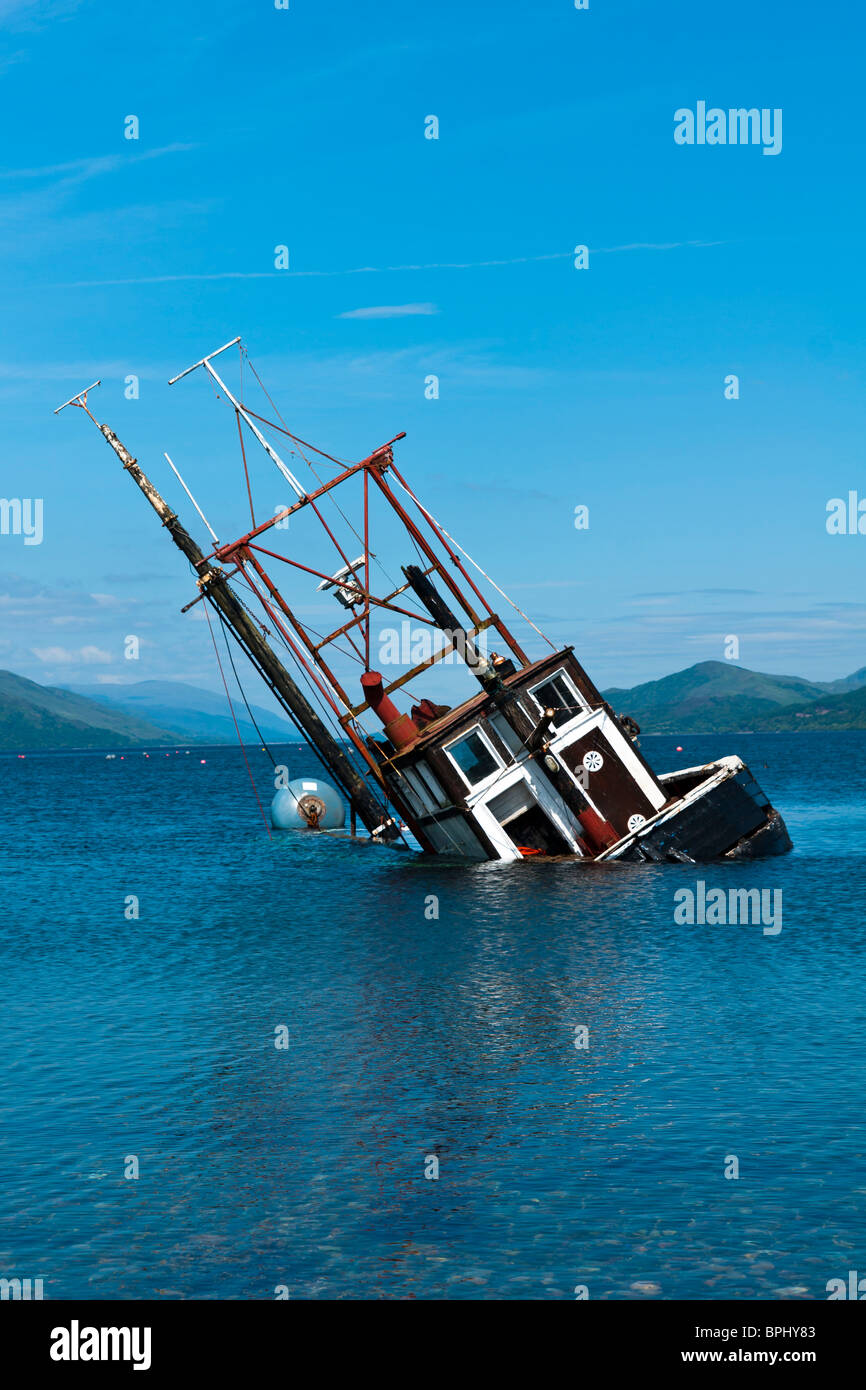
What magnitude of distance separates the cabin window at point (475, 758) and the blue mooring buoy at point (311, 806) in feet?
85.2

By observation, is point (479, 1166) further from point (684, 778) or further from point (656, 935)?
point (684, 778)

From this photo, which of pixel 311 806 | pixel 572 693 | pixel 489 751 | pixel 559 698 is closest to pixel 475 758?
pixel 489 751

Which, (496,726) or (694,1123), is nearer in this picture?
(694,1123)

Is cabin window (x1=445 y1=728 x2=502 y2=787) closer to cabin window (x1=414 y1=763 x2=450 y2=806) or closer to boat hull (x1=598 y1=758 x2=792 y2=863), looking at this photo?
cabin window (x1=414 y1=763 x2=450 y2=806)

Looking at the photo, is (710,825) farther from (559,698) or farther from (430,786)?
(430,786)

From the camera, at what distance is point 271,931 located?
39.1 meters

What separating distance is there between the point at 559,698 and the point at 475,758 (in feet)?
11.7

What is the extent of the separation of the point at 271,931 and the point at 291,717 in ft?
52.6

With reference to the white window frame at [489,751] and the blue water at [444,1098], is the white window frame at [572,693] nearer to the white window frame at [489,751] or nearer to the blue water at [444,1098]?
the white window frame at [489,751]

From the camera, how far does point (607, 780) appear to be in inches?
1686

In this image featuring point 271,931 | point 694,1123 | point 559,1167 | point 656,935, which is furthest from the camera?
Answer: point 271,931

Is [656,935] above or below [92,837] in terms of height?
below
